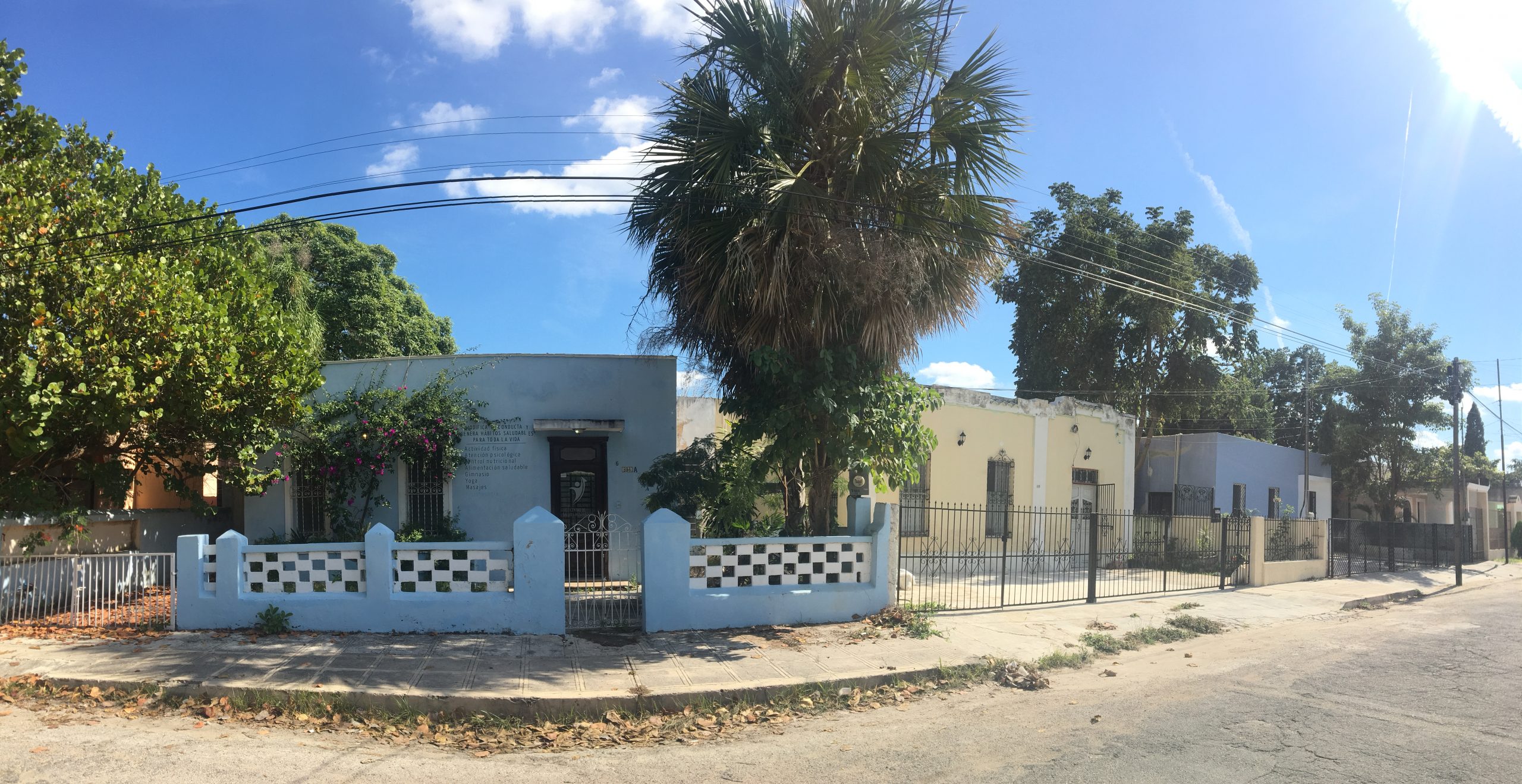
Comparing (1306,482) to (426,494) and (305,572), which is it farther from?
(305,572)

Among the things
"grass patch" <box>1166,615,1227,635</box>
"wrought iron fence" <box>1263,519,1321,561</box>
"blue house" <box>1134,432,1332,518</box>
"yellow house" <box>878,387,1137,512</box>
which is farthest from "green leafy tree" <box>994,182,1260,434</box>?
"grass patch" <box>1166,615,1227,635</box>

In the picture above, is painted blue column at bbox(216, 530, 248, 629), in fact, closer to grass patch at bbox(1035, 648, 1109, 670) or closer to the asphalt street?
the asphalt street

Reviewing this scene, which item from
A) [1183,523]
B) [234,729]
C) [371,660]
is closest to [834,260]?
[371,660]

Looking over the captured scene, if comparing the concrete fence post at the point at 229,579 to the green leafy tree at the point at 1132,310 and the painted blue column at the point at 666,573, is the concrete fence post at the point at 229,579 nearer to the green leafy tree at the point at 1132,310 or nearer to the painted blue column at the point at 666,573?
the painted blue column at the point at 666,573

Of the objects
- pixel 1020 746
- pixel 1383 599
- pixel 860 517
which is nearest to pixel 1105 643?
pixel 860 517

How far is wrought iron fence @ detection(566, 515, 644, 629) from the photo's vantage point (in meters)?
9.60

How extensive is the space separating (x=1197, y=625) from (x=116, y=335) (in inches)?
550

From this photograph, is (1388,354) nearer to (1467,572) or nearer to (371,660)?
(1467,572)

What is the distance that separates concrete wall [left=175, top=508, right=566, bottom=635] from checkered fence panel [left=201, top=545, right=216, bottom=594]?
0.04 metres

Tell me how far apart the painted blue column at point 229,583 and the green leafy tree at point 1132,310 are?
2239 centimetres

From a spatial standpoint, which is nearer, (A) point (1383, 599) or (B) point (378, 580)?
(B) point (378, 580)

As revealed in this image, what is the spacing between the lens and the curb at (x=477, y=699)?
669 centimetres

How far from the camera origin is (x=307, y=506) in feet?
45.4

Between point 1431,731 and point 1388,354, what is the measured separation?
28.9 m
